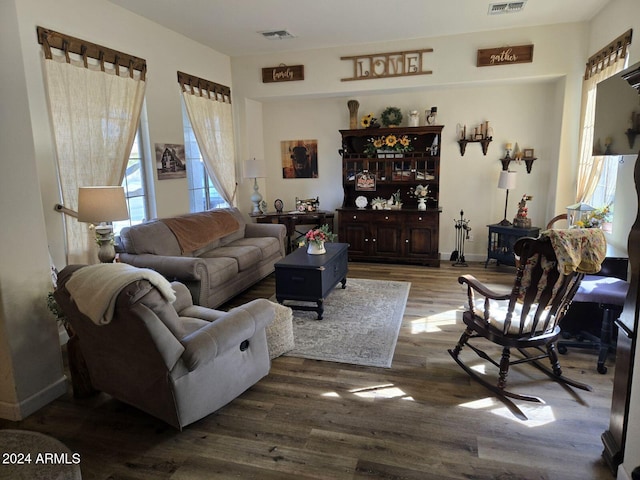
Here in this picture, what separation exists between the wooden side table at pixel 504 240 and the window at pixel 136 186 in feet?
15.0

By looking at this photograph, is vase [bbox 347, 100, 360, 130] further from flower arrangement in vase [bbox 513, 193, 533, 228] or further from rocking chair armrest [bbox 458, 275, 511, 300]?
rocking chair armrest [bbox 458, 275, 511, 300]

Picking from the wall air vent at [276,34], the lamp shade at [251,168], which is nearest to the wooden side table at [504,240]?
the lamp shade at [251,168]

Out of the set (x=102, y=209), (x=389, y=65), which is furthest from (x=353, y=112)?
(x=102, y=209)

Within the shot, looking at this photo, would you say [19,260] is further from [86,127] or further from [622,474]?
[622,474]

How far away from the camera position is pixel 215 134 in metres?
5.87

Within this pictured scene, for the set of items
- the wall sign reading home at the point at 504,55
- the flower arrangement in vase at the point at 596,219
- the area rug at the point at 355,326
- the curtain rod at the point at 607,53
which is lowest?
the area rug at the point at 355,326

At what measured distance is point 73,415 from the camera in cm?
261

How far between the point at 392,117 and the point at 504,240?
7.82 feet

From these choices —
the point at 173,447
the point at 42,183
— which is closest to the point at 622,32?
the point at 173,447

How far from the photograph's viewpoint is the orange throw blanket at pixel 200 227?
15.0 feet

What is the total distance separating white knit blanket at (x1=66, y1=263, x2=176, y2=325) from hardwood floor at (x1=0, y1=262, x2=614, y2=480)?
84 cm

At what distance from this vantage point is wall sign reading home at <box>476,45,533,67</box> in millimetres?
5215

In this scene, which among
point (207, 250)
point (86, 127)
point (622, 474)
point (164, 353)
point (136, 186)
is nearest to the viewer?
point (622, 474)

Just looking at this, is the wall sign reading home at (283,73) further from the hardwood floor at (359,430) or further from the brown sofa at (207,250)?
the hardwood floor at (359,430)
